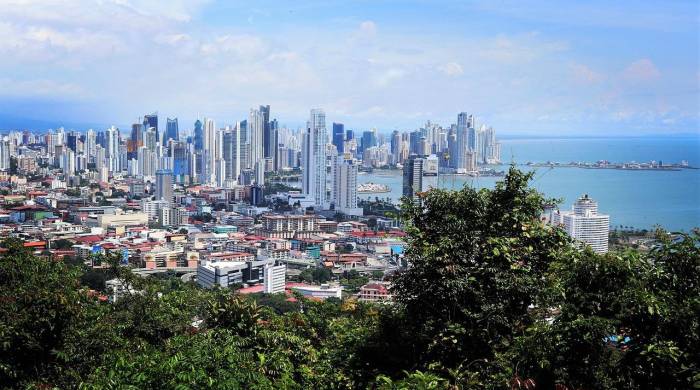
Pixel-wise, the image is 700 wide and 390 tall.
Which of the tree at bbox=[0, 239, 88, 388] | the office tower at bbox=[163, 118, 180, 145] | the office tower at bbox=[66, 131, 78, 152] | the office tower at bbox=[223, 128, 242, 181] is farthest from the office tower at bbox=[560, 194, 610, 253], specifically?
the office tower at bbox=[163, 118, 180, 145]

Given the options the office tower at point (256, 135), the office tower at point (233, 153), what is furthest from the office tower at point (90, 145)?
the office tower at point (256, 135)

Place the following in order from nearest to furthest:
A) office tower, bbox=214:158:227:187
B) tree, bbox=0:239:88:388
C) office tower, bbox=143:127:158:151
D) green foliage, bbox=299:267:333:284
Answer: tree, bbox=0:239:88:388 → green foliage, bbox=299:267:333:284 → office tower, bbox=214:158:227:187 → office tower, bbox=143:127:158:151

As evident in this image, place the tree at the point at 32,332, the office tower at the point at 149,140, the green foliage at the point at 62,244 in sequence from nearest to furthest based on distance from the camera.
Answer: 1. the tree at the point at 32,332
2. the green foliage at the point at 62,244
3. the office tower at the point at 149,140

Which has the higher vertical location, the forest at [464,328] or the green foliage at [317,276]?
the forest at [464,328]

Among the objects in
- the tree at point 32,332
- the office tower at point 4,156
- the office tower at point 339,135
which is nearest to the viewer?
the tree at point 32,332

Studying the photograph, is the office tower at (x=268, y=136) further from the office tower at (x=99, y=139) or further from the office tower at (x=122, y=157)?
the office tower at (x=99, y=139)

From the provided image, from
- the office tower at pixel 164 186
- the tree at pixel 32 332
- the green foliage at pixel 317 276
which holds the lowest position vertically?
the green foliage at pixel 317 276

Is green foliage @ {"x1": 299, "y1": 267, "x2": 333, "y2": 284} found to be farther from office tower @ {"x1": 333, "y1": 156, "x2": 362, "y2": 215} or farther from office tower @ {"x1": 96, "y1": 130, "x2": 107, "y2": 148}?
office tower @ {"x1": 96, "y1": 130, "x2": 107, "y2": 148}
